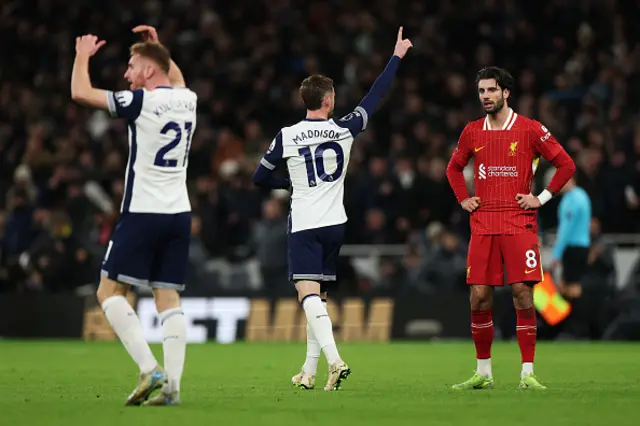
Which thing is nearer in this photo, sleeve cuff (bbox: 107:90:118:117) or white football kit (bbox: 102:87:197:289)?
sleeve cuff (bbox: 107:90:118:117)

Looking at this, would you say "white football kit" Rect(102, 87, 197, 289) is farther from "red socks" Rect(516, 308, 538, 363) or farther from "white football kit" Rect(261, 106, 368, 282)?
"red socks" Rect(516, 308, 538, 363)

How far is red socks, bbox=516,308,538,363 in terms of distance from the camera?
10.3 meters

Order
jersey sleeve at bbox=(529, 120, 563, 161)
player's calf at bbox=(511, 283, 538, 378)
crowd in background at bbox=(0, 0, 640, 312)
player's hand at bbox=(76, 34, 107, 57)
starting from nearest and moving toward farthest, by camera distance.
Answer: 1. player's hand at bbox=(76, 34, 107, 57)
2. player's calf at bbox=(511, 283, 538, 378)
3. jersey sleeve at bbox=(529, 120, 563, 161)
4. crowd in background at bbox=(0, 0, 640, 312)

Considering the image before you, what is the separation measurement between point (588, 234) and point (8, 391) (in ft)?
33.1

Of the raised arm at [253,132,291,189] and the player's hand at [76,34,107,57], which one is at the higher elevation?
the player's hand at [76,34,107,57]

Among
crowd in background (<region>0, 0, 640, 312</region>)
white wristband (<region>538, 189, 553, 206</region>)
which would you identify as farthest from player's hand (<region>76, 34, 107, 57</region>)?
crowd in background (<region>0, 0, 640, 312</region>)

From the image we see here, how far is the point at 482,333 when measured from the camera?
10.5m

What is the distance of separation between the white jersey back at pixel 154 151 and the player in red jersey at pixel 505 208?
2.94 metres

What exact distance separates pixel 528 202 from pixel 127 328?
3.63 meters

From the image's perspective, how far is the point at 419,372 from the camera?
495 inches

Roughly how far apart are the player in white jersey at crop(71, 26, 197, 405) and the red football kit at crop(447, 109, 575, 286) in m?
2.87

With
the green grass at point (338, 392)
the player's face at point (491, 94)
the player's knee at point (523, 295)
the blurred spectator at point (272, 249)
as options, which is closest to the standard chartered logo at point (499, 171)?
the player's face at point (491, 94)

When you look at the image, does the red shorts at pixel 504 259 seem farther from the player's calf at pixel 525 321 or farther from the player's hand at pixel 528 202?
the player's hand at pixel 528 202

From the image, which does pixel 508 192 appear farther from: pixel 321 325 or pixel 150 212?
pixel 150 212
